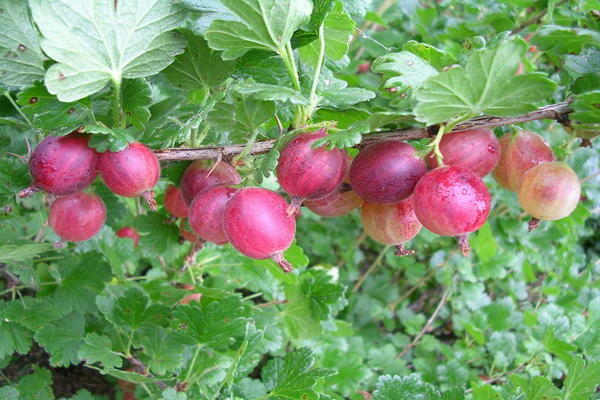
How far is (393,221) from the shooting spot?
939mm

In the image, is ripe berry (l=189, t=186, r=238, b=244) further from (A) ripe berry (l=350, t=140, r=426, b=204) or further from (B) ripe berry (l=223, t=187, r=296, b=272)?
(A) ripe berry (l=350, t=140, r=426, b=204)

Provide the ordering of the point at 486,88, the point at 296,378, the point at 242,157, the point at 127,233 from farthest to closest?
the point at 127,233, the point at 296,378, the point at 242,157, the point at 486,88

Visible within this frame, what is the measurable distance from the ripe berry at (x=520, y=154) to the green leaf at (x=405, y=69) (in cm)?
21

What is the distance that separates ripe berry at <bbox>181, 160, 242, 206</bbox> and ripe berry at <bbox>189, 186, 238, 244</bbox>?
1.5 inches

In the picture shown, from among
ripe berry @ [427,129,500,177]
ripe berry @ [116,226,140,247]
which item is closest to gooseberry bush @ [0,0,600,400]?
ripe berry @ [427,129,500,177]

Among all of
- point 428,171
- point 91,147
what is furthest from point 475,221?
point 91,147

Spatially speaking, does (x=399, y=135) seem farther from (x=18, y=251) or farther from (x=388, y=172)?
(x=18, y=251)

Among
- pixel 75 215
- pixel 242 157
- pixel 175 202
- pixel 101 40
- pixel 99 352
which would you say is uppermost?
pixel 101 40

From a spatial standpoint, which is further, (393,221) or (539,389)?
(539,389)

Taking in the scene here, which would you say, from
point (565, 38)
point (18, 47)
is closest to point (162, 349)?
point (18, 47)

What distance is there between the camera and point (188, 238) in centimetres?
136

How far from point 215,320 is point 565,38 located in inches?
35.3

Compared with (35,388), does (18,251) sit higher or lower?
higher

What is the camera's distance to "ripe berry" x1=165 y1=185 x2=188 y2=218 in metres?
1.22
